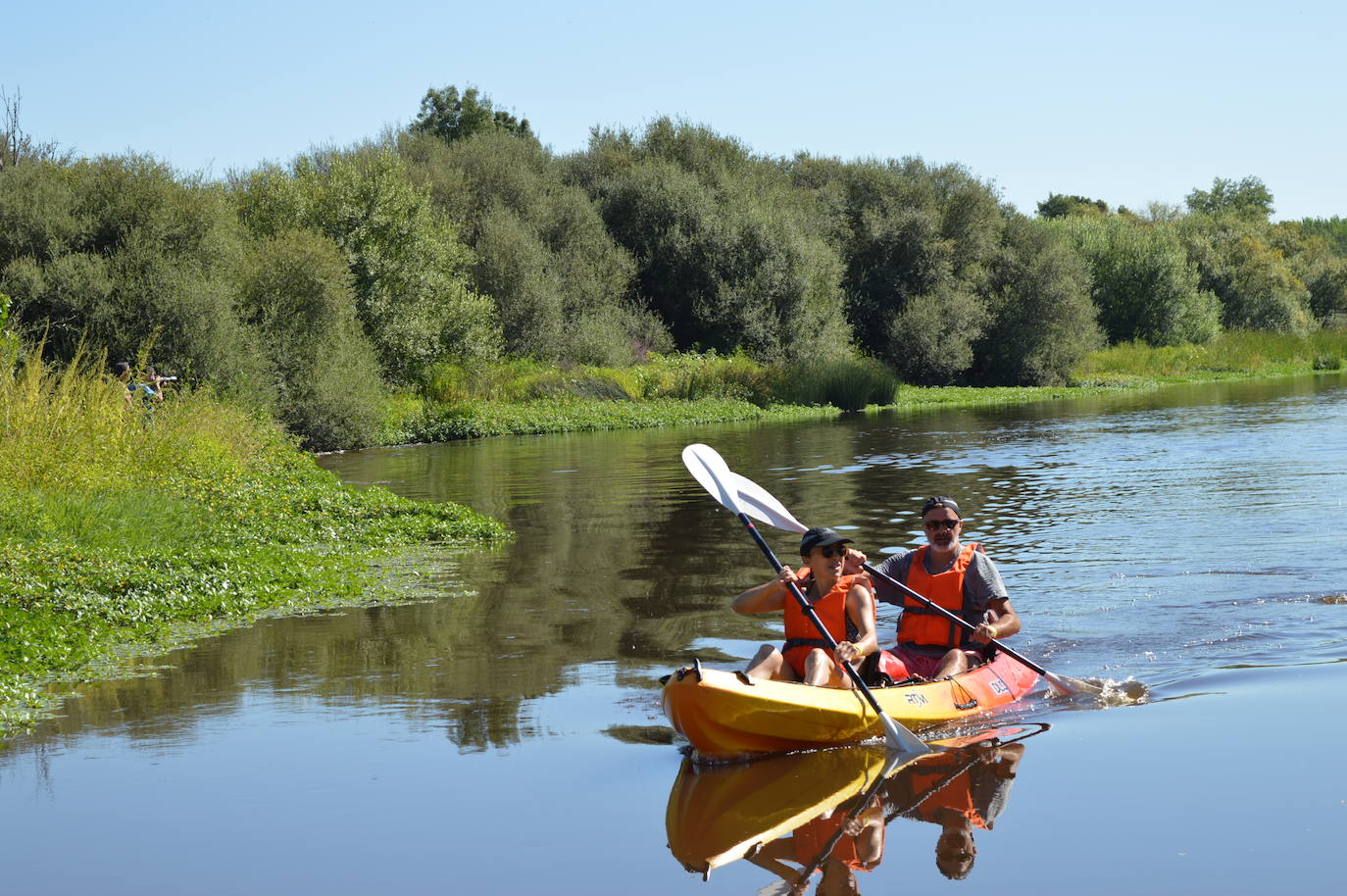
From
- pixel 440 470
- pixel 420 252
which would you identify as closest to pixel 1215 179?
pixel 420 252

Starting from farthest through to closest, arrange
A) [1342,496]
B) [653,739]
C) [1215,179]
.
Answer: [1215,179] → [1342,496] → [653,739]

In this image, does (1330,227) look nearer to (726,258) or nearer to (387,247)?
(726,258)

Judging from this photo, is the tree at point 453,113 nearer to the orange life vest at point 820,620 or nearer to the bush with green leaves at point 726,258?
the bush with green leaves at point 726,258

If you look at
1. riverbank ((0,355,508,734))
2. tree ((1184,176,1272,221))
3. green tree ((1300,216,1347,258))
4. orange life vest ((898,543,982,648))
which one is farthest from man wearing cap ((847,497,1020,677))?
green tree ((1300,216,1347,258))

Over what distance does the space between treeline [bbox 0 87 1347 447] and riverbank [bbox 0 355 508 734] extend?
11.2 meters

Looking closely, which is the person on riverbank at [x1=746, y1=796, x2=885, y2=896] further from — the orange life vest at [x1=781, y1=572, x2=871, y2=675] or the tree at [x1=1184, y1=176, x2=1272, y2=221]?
the tree at [x1=1184, y1=176, x2=1272, y2=221]

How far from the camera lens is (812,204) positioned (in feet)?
188

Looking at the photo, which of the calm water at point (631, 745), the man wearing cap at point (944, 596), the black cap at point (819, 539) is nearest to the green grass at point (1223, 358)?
the calm water at point (631, 745)

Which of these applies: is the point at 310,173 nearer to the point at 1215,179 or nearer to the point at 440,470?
the point at 440,470

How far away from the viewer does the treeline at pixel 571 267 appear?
29297mm

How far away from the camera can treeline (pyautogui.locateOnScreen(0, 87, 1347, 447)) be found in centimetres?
2930

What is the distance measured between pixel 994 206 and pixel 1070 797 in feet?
178

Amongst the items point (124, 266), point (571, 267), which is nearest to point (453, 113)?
point (571, 267)

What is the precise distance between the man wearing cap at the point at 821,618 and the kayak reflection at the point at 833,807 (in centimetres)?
61
